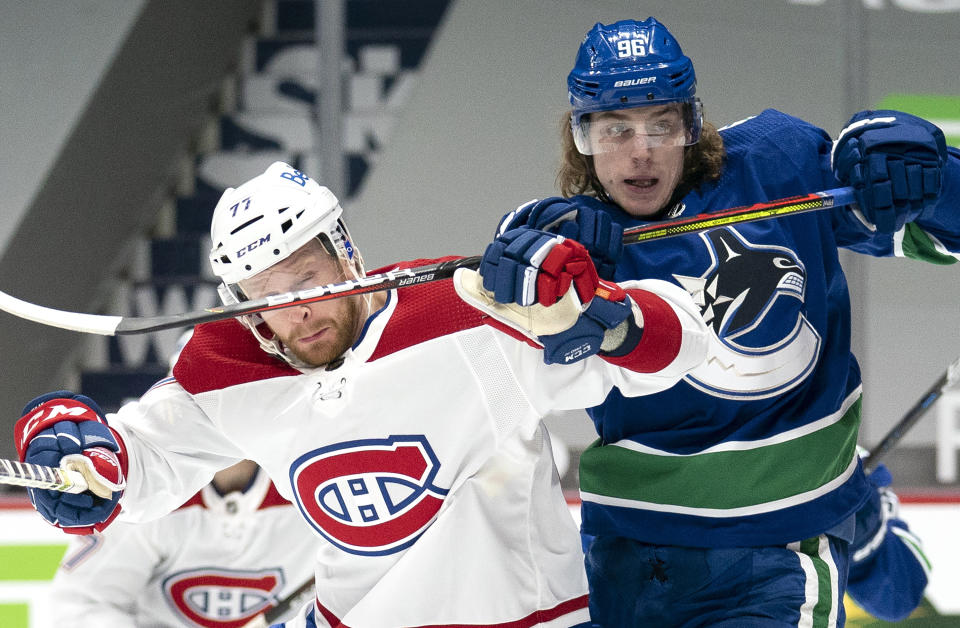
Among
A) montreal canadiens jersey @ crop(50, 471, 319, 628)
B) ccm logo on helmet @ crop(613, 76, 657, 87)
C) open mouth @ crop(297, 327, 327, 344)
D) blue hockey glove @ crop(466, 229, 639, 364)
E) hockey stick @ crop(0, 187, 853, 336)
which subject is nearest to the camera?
blue hockey glove @ crop(466, 229, 639, 364)

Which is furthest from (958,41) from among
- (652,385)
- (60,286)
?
(60,286)

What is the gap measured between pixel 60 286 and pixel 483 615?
3049mm

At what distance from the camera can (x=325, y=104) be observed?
389cm

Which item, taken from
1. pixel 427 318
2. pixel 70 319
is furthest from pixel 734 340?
pixel 70 319

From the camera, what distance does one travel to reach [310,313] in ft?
5.47

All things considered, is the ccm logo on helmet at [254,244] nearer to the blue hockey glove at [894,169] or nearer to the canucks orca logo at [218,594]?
the blue hockey glove at [894,169]

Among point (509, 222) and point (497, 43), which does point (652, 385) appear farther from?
point (497, 43)

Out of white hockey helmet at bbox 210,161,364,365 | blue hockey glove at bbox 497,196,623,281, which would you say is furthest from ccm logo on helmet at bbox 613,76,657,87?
white hockey helmet at bbox 210,161,364,365

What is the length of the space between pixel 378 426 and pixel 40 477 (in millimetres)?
436

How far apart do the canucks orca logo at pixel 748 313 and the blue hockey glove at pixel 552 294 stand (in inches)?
14.6

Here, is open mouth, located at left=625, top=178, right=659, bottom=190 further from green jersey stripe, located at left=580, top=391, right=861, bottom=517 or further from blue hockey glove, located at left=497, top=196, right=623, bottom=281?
green jersey stripe, located at left=580, top=391, right=861, bottom=517

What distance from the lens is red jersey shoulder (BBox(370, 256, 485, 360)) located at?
167 centimetres

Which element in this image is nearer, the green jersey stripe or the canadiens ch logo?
the canadiens ch logo

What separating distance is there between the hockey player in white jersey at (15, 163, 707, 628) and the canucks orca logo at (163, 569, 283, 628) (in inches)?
28.9
